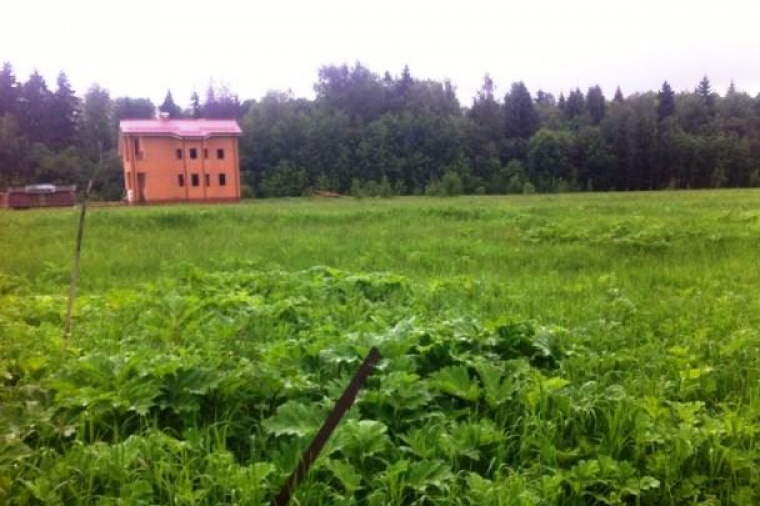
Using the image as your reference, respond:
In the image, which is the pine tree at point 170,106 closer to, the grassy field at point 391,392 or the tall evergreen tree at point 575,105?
the tall evergreen tree at point 575,105

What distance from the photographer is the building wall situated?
31.5 m

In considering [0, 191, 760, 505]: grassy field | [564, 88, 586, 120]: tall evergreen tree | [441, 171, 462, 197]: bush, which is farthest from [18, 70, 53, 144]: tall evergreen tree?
[564, 88, 586, 120]: tall evergreen tree

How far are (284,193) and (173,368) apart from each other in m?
44.5

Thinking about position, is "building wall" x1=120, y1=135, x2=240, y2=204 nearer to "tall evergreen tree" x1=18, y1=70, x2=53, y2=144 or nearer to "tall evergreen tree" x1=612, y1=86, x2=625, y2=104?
"tall evergreen tree" x1=18, y1=70, x2=53, y2=144

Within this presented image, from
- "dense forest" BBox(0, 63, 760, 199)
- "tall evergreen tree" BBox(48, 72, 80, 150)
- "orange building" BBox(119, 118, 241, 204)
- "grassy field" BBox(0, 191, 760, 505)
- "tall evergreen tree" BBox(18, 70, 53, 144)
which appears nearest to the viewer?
"grassy field" BBox(0, 191, 760, 505)

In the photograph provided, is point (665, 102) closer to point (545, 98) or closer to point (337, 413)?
point (545, 98)

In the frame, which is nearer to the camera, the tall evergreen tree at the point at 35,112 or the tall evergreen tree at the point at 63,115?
the tall evergreen tree at the point at 35,112

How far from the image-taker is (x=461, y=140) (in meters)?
58.4

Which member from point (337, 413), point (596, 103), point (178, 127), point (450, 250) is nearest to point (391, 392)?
point (337, 413)

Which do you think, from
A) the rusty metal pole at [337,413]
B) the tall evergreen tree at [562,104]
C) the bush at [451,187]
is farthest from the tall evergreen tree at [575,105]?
the rusty metal pole at [337,413]

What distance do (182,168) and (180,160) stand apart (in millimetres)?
410

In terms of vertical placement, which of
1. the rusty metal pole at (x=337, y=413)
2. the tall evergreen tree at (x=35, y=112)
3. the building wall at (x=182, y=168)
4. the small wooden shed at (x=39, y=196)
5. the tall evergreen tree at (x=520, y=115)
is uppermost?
the tall evergreen tree at (x=520, y=115)

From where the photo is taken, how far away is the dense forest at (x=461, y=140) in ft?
169

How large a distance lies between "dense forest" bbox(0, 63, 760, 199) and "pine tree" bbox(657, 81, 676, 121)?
170 mm
